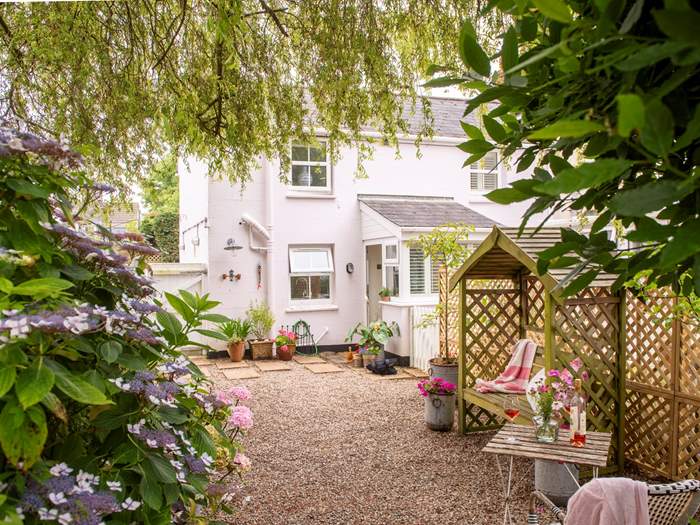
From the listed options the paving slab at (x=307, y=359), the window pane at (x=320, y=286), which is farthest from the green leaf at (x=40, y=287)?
the window pane at (x=320, y=286)

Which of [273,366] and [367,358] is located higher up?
[367,358]

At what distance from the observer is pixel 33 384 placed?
3.95 ft

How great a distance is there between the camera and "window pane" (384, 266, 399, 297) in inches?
484

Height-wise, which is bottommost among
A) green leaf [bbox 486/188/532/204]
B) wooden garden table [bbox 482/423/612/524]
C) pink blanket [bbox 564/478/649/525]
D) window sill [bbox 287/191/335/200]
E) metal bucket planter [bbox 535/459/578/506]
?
metal bucket planter [bbox 535/459/578/506]

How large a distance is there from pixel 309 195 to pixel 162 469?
11406 mm

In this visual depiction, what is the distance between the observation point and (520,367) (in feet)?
22.2

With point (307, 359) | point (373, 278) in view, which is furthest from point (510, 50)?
point (373, 278)

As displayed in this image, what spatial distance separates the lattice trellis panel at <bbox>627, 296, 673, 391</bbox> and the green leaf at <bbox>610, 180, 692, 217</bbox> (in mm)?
5241

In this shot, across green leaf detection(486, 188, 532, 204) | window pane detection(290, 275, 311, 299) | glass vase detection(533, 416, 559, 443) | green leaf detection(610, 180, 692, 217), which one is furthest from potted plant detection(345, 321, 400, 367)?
green leaf detection(610, 180, 692, 217)

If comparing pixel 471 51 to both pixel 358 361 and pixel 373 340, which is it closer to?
pixel 373 340

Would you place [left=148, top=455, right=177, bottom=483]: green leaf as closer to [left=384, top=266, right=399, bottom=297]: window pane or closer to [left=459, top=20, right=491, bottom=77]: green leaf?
[left=459, top=20, right=491, bottom=77]: green leaf

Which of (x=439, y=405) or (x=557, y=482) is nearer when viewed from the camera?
(x=557, y=482)

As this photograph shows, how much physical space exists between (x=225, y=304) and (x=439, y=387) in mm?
6676

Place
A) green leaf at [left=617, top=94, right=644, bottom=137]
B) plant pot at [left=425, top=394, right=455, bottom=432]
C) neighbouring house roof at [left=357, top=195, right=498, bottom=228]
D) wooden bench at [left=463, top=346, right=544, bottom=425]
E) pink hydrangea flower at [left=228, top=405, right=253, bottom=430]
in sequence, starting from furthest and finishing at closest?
neighbouring house roof at [left=357, top=195, right=498, bottom=228] → plant pot at [left=425, top=394, right=455, bottom=432] → wooden bench at [left=463, top=346, right=544, bottom=425] → pink hydrangea flower at [left=228, top=405, right=253, bottom=430] → green leaf at [left=617, top=94, right=644, bottom=137]
